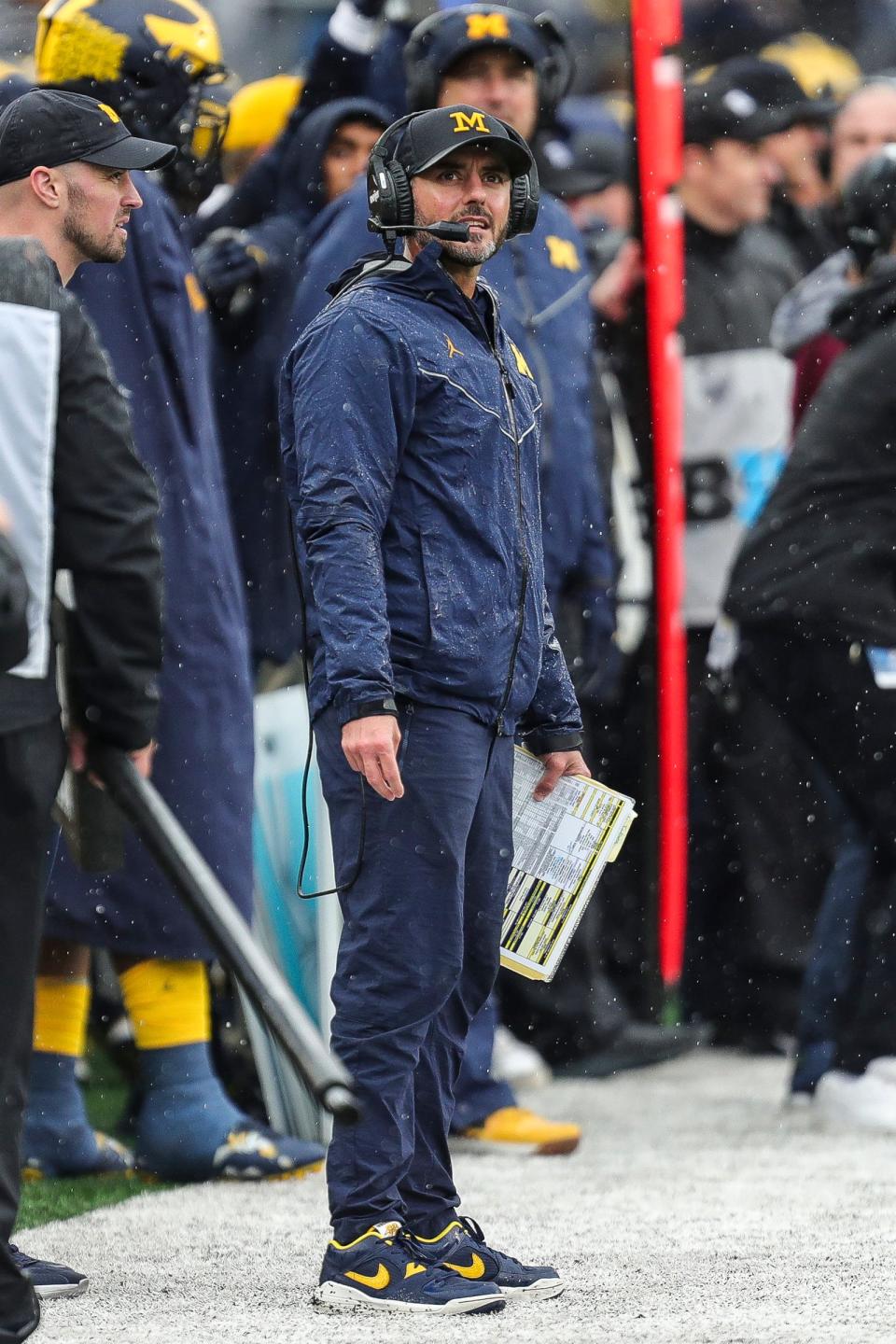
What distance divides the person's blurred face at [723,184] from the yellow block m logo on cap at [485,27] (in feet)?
6.08

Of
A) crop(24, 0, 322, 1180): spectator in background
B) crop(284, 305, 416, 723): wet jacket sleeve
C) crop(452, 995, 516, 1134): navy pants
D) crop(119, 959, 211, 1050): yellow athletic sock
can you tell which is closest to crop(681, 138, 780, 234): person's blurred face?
crop(24, 0, 322, 1180): spectator in background

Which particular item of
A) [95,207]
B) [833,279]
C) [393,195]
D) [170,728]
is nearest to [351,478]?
[393,195]

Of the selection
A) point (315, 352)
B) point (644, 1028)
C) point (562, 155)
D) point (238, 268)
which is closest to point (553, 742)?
point (315, 352)

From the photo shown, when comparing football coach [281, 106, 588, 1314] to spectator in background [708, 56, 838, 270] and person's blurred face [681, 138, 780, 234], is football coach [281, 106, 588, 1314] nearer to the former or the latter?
person's blurred face [681, 138, 780, 234]

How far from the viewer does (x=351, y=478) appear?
3863mm

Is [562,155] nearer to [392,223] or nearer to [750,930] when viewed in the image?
[750,930]

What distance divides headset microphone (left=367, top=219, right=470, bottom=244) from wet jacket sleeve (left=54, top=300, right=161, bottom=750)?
0.78 m

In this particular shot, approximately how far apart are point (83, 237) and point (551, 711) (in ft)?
3.78

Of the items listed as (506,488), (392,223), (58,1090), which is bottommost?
(58,1090)

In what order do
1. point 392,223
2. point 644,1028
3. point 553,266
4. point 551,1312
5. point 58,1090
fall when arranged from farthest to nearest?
1. point 644,1028
2. point 553,266
3. point 58,1090
4. point 392,223
5. point 551,1312

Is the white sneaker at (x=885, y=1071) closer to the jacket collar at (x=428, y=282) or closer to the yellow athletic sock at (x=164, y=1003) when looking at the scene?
the yellow athletic sock at (x=164, y=1003)

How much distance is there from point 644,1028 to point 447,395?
3804 mm

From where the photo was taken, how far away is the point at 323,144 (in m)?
6.51

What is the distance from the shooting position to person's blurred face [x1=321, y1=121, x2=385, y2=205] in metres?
6.50
